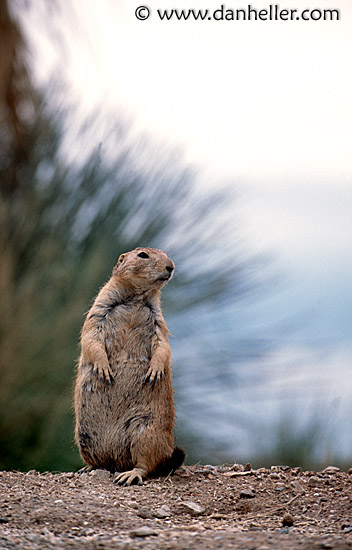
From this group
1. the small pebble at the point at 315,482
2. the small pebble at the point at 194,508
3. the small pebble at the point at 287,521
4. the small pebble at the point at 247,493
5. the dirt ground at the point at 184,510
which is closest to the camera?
the dirt ground at the point at 184,510

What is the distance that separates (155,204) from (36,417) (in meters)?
1.69

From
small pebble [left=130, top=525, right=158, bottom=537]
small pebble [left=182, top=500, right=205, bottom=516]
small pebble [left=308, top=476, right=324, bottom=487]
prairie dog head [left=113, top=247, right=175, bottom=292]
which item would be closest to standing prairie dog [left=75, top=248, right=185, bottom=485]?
prairie dog head [left=113, top=247, right=175, bottom=292]

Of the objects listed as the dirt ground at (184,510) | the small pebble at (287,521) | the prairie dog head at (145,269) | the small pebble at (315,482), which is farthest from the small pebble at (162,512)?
the prairie dog head at (145,269)

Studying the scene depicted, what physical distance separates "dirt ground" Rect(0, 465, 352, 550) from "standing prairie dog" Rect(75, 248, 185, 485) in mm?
99

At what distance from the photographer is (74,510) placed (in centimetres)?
245

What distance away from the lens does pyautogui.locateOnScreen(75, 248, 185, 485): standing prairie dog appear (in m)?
2.98

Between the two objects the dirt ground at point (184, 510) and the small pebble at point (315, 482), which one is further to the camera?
the small pebble at point (315, 482)

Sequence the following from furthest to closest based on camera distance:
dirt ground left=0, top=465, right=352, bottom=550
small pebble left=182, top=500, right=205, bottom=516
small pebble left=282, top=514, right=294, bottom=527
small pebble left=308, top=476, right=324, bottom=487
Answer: small pebble left=308, top=476, right=324, bottom=487, small pebble left=182, top=500, right=205, bottom=516, small pebble left=282, top=514, right=294, bottom=527, dirt ground left=0, top=465, right=352, bottom=550

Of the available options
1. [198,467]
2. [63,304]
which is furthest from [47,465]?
[198,467]

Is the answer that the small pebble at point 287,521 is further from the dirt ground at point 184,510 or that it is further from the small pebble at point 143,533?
the small pebble at point 143,533

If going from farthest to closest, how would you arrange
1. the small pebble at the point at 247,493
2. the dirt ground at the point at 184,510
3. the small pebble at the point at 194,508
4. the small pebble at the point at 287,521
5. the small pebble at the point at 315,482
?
the small pebble at the point at 315,482
the small pebble at the point at 247,493
the small pebble at the point at 194,508
the small pebble at the point at 287,521
the dirt ground at the point at 184,510

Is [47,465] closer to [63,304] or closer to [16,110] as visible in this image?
[63,304]

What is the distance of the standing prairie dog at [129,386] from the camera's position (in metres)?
2.98

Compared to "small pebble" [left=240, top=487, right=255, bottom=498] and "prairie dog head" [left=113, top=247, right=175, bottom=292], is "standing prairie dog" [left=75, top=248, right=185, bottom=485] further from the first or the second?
"small pebble" [left=240, top=487, right=255, bottom=498]
